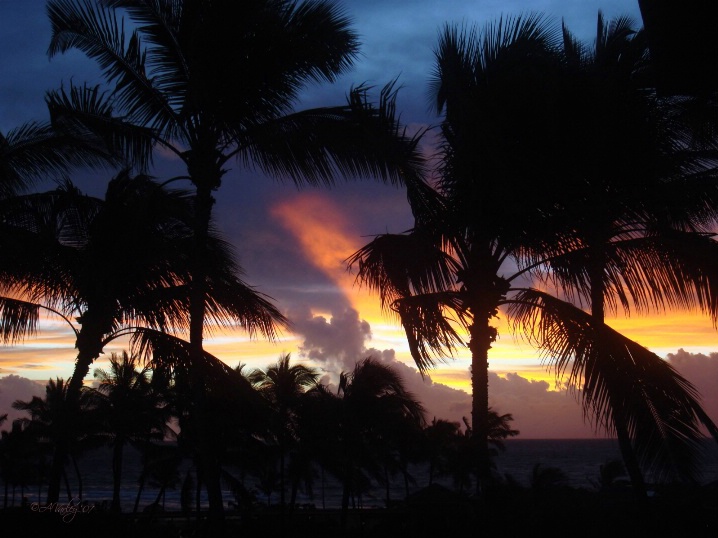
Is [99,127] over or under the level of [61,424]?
over

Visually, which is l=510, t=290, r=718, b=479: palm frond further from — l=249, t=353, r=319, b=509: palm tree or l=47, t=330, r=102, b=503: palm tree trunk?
l=249, t=353, r=319, b=509: palm tree

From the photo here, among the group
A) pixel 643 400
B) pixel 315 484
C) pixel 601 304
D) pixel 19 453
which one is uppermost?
pixel 601 304

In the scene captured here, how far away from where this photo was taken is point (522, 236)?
22.8 ft

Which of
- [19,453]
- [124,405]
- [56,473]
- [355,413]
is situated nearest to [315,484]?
[19,453]

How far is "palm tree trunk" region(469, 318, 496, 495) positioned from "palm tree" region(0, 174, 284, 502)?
282cm

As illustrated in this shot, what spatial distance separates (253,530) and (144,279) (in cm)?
425

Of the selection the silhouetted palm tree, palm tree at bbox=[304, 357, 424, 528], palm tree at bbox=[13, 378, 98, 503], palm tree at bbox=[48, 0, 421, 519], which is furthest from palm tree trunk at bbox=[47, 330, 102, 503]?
the silhouetted palm tree

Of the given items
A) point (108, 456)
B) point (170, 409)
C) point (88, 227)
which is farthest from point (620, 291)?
point (108, 456)

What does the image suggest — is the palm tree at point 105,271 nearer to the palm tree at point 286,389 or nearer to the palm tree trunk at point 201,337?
the palm tree trunk at point 201,337

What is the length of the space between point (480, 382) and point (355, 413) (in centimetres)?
1643

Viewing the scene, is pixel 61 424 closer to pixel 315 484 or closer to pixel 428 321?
pixel 428 321

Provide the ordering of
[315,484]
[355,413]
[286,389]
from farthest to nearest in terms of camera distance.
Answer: [315,484]
[286,389]
[355,413]

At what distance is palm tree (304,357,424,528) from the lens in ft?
82.5

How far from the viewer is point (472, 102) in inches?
252
